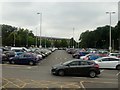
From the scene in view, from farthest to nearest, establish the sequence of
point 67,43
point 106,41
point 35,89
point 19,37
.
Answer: point 67,43, point 106,41, point 19,37, point 35,89

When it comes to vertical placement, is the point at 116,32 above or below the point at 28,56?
above

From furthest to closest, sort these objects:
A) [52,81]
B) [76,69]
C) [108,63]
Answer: [108,63], [76,69], [52,81]

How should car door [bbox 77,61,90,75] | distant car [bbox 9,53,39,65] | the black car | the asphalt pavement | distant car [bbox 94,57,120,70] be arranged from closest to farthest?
1. the asphalt pavement
2. the black car
3. car door [bbox 77,61,90,75]
4. distant car [bbox 94,57,120,70]
5. distant car [bbox 9,53,39,65]

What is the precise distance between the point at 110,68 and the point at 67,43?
169320 millimetres

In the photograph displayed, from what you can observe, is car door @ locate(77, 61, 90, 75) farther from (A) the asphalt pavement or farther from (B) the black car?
(A) the asphalt pavement

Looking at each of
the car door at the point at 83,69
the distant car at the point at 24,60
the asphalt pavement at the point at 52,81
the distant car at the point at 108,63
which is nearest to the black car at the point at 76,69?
the car door at the point at 83,69

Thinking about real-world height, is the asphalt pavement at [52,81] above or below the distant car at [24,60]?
below

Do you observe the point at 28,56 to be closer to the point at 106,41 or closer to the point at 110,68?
the point at 110,68

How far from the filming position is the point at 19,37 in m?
108

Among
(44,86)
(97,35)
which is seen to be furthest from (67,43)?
(44,86)

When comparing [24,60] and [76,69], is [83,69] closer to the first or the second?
[76,69]

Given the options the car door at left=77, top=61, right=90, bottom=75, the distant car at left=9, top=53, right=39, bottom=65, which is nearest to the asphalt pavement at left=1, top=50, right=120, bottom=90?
the car door at left=77, top=61, right=90, bottom=75

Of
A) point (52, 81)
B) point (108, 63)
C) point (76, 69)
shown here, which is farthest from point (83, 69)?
point (108, 63)

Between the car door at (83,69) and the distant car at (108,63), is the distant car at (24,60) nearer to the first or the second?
the distant car at (108,63)
